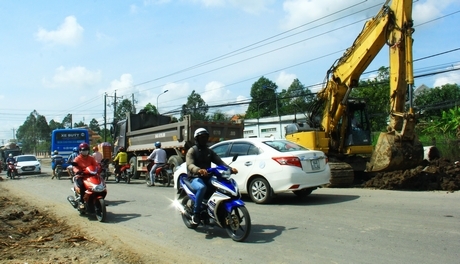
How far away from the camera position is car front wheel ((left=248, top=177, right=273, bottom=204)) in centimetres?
944

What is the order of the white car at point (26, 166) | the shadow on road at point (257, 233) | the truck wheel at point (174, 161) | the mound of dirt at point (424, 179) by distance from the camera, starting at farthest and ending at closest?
the white car at point (26, 166), the truck wheel at point (174, 161), the mound of dirt at point (424, 179), the shadow on road at point (257, 233)

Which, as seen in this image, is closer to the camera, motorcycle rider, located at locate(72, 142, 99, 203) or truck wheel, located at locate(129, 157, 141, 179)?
motorcycle rider, located at locate(72, 142, 99, 203)

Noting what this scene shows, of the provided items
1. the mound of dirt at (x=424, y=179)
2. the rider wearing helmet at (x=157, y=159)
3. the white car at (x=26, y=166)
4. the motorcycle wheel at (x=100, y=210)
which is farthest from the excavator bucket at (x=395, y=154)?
the white car at (x=26, y=166)

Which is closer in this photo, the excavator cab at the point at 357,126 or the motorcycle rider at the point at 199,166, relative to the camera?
the motorcycle rider at the point at 199,166

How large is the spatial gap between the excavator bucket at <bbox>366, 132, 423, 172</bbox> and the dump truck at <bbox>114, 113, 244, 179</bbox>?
249 inches

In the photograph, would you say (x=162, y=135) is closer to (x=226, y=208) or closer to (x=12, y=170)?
(x=226, y=208)

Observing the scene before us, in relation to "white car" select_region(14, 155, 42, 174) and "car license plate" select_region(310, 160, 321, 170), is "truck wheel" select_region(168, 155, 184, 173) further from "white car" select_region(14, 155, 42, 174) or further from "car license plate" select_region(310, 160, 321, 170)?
"white car" select_region(14, 155, 42, 174)

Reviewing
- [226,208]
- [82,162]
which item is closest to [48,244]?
[82,162]

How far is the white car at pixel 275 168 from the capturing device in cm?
916

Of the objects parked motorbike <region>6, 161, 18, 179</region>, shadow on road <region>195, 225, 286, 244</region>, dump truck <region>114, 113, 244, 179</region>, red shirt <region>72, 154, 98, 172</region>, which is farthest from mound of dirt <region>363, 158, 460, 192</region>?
parked motorbike <region>6, 161, 18, 179</region>

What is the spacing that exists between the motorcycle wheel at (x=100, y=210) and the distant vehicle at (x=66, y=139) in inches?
725

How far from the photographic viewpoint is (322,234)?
650cm

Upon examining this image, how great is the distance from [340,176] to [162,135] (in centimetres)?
768

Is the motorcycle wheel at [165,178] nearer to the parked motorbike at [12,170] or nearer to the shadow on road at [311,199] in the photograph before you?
the shadow on road at [311,199]
